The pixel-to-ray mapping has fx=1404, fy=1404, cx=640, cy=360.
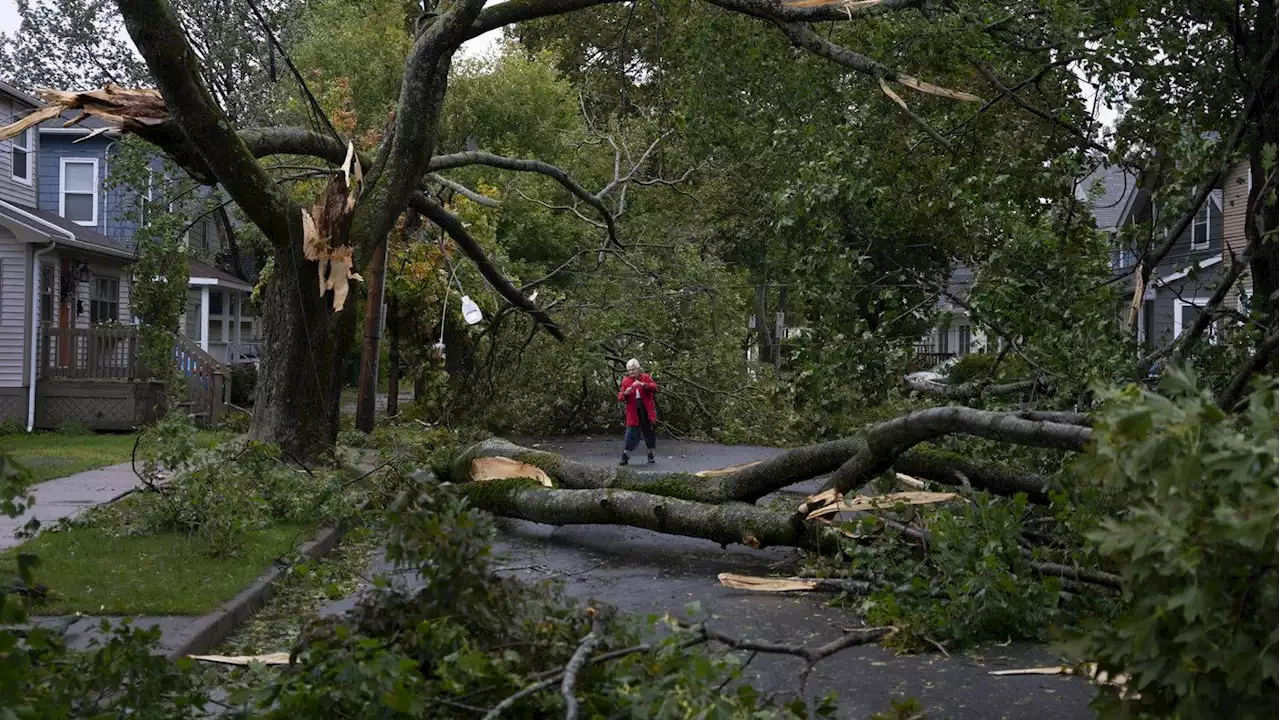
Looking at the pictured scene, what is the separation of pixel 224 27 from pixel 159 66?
3576 centimetres

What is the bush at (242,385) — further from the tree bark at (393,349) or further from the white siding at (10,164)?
the tree bark at (393,349)

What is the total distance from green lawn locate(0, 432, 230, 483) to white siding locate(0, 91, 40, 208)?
5314 millimetres

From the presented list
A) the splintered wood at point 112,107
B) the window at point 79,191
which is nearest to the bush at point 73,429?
the window at point 79,191

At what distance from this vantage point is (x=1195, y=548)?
10.5ft

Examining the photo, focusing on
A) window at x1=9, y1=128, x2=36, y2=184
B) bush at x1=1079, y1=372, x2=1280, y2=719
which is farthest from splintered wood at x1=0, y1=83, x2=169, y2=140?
window at x1=9, y1=128, x2=36, y2=184

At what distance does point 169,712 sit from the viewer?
4.77 meters

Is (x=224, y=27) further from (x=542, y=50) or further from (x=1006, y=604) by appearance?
(x=1006, y=604)

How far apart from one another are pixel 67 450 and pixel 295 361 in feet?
24.4

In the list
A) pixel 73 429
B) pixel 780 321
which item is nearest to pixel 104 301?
pixel 73 429

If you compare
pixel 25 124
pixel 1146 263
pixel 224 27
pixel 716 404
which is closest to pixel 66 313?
pixel 716 404

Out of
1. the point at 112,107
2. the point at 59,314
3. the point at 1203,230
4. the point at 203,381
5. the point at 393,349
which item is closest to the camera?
the point at 112,107

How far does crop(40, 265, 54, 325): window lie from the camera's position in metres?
25.9

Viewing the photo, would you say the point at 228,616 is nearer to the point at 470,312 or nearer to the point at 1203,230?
the point at 470,312

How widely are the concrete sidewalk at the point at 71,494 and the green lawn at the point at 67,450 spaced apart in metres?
0.31
